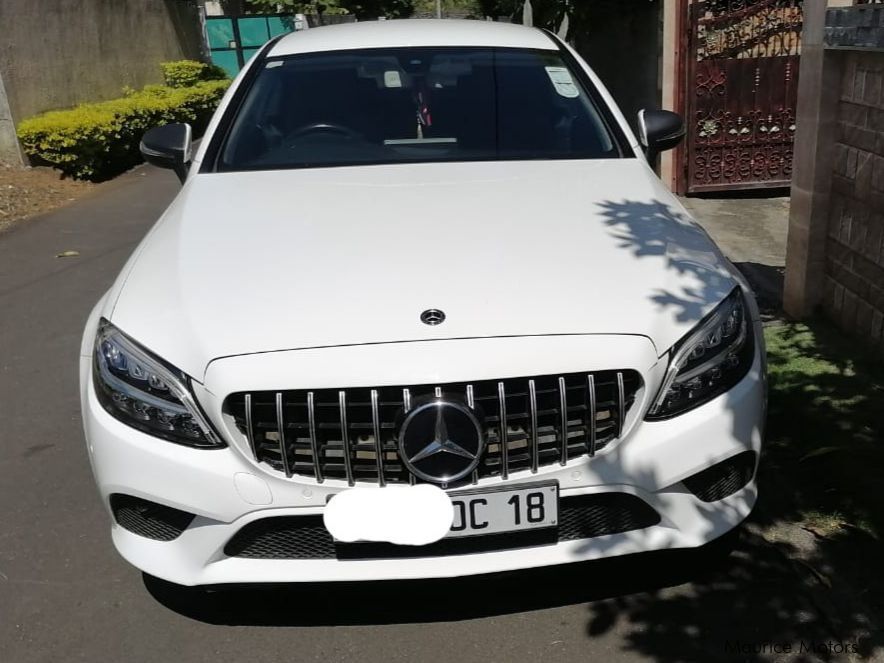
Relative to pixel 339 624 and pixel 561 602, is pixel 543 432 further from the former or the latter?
pixel 339 624

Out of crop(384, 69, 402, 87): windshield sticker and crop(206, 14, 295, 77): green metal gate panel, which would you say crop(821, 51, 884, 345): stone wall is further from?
crop(206, 14, 295, 77): green metal gate panel

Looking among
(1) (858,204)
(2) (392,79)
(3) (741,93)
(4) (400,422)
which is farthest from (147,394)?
(3) (741,93)

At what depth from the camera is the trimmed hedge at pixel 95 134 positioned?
1095 centimetres

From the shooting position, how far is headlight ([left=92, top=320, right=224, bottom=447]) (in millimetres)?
2482

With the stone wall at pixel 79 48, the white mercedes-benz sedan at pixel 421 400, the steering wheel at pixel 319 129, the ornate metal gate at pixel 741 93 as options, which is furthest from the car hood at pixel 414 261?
the stone wall at pixel 79 48

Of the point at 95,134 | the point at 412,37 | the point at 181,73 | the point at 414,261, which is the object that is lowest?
the point at 95,134

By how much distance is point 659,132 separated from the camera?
4098 mm

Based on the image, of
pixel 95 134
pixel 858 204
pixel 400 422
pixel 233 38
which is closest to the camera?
pixel 400 422

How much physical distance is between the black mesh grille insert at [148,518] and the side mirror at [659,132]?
2581mm

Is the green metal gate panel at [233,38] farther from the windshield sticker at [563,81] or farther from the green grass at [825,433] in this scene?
the green grass at [825,433]

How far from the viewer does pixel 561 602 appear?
2.95 m

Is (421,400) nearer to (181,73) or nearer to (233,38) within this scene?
(181,73)

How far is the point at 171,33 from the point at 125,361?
54.0 feet

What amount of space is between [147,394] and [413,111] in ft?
6.51
